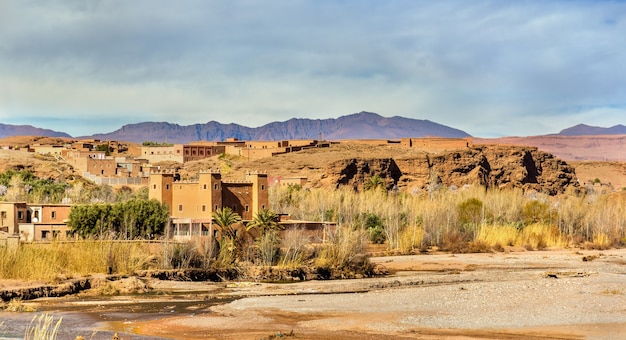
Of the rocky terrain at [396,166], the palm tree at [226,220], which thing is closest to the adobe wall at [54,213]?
the palm tree at [226,220]

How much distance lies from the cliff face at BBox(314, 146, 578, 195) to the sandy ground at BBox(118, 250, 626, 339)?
159ft

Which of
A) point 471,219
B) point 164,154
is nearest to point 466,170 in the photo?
point 471,219

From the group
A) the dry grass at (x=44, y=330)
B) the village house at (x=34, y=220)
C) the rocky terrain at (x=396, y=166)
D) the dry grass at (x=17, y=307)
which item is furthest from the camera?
the rocky terrain at (x=396, y=166)

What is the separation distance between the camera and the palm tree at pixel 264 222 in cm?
4909

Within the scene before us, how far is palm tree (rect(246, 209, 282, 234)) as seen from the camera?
49094mm

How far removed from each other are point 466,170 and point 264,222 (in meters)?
60.1

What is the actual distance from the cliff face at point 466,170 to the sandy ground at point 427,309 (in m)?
48.5

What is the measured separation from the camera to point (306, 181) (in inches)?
3588

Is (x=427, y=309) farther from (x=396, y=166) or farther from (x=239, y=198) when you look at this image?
(x=396, y=166)

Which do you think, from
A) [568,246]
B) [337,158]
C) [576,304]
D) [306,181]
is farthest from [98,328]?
[337,158]

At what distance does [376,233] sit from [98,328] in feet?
128

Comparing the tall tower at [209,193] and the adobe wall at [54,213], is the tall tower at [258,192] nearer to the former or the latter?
the tall tower at [209,193]

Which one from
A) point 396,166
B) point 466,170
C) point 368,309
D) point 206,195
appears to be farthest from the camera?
point 466,170

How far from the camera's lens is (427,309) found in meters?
31.8
